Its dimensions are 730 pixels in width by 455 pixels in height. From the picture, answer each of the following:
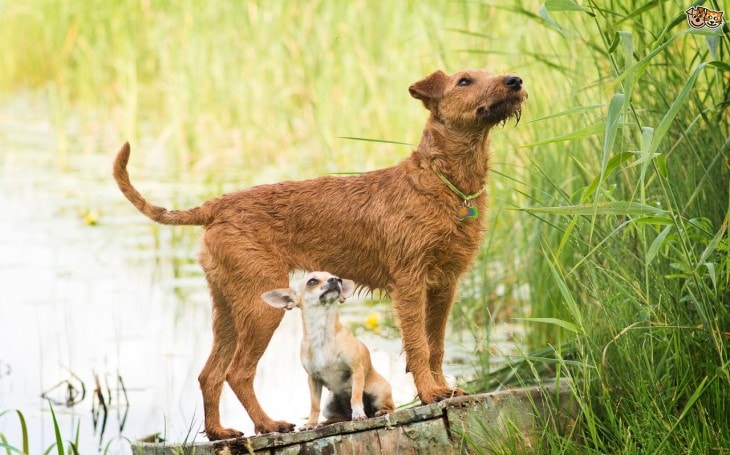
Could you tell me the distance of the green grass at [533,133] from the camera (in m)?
4.47

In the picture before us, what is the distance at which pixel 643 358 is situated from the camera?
15.8ft

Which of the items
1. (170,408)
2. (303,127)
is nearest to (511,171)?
(170,408)

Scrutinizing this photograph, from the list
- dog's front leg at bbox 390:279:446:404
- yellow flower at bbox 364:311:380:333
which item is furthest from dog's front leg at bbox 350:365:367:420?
yellow flower at bbox 364:311:380:333

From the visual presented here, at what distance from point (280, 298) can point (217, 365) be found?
52 centimetres

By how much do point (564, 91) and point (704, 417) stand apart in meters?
3.28

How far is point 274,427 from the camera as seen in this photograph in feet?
15.6

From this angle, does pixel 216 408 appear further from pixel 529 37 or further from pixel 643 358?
pixel 529 37

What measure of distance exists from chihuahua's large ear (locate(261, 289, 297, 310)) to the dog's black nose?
1.25 meters

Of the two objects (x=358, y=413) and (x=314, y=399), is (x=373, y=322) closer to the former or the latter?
(x=314, y=399)

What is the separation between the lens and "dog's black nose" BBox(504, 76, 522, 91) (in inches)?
187
